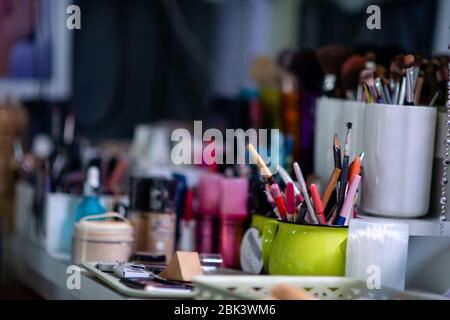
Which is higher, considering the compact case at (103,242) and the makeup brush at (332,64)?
the makeup brush at (332,64)

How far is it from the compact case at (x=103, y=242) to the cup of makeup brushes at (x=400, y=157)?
294mm

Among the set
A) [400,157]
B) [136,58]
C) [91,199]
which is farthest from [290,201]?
[136,58]

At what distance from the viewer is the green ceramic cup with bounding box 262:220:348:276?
91cm

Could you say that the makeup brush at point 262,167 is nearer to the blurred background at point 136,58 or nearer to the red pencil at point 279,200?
the red pencil at point 279,200

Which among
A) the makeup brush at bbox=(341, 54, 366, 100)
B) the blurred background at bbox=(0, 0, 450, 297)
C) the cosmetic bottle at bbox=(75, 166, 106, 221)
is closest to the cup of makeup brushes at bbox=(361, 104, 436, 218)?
the makeup brush at bbox=(341, 54, 366, 100)

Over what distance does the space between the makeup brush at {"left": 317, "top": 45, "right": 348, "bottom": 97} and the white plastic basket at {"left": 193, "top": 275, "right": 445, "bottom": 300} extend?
360 millimetres

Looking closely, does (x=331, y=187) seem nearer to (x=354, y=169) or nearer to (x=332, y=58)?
(x=354, y=169)

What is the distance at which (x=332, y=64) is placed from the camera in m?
1.17

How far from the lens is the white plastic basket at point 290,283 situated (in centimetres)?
78

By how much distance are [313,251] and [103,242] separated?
0.90 ft

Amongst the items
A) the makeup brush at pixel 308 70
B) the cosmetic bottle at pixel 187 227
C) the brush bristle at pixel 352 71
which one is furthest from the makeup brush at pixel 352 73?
the cosmetic bottle at pixel 187 227

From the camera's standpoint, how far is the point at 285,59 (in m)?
1.38

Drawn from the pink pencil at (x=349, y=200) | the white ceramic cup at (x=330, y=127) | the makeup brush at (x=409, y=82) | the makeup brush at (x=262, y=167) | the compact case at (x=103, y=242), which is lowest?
the compact case at (x=103, y=242)

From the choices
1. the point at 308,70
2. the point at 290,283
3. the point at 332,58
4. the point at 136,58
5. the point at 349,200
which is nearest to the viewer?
the point at 290,283
